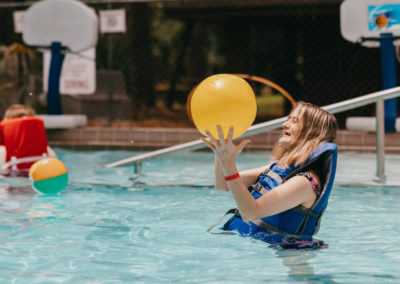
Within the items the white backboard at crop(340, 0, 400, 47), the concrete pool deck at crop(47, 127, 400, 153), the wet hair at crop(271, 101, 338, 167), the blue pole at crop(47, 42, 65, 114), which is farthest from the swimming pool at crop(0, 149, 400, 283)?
the blue pole at crop(47, 42, 65, 114)

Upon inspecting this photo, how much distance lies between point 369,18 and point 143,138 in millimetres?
3989

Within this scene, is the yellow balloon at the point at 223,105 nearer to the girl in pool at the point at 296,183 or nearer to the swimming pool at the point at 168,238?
the girl in pool at the point at 296,183

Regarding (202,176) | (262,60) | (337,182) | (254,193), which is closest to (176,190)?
(202,176)

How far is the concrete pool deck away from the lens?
939 centimetres

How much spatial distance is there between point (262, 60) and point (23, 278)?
13469mm

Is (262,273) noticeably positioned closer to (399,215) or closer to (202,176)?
(399,215)

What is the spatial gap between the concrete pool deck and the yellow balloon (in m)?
6.17

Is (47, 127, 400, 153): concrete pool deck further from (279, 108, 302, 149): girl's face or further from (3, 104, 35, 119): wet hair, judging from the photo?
(279, 108, 302, 149): girl's face

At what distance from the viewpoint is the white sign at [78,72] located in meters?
11.6

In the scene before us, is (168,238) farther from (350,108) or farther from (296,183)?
(350,108)

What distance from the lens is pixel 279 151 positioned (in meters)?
3.86

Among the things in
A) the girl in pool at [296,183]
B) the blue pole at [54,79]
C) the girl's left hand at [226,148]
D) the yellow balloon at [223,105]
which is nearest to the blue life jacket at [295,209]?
the girl in pool at [296,183]

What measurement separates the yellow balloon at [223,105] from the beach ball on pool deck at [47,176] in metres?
2.75

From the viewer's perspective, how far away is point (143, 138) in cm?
1026
